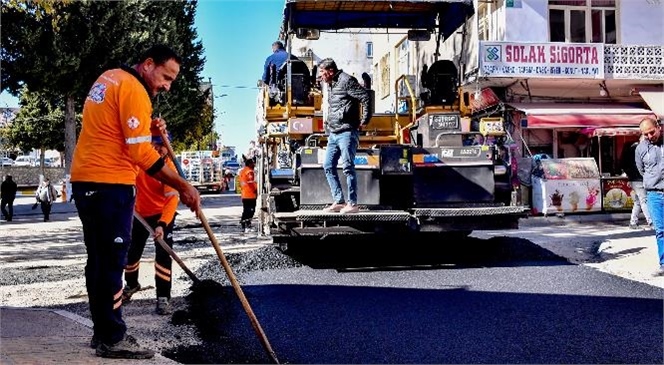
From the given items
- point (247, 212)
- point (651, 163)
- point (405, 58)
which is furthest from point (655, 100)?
point (651, 163)

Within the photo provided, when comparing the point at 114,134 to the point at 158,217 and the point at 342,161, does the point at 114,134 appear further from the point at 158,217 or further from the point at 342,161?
the point at 342,161

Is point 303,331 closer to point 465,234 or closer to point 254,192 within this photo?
point 465,234

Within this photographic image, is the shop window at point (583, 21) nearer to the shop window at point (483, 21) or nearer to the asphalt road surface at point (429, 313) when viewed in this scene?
the shop window at point (483, 21)

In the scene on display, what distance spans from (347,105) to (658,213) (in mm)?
3421

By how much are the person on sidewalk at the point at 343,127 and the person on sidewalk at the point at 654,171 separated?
292 cm

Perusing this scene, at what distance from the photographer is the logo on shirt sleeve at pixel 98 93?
3824 millimetres

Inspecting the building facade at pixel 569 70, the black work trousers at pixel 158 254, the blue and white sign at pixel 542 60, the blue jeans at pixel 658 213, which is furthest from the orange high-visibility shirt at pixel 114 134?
the blue and white sign at pixel 542 60

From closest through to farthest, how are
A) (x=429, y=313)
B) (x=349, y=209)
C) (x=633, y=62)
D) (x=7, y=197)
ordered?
(x=429, y=313), (x=349, y=209), (x=633, y=62), (x=7, y=197)

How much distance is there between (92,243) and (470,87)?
1739 cm

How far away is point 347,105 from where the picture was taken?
25.9ft

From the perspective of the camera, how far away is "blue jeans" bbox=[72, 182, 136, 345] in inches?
148

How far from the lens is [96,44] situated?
25.9 m

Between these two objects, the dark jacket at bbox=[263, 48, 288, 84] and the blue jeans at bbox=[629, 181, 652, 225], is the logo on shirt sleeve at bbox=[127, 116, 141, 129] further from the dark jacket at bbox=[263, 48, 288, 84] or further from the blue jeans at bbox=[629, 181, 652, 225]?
the blue jeans at bbox=[629, 181, 652, 225]

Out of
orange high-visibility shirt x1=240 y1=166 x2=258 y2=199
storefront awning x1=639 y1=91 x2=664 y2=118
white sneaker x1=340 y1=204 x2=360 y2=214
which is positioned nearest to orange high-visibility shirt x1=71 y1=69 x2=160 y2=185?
white sneaker x1=340 y1=204 x2=360 y2=214
